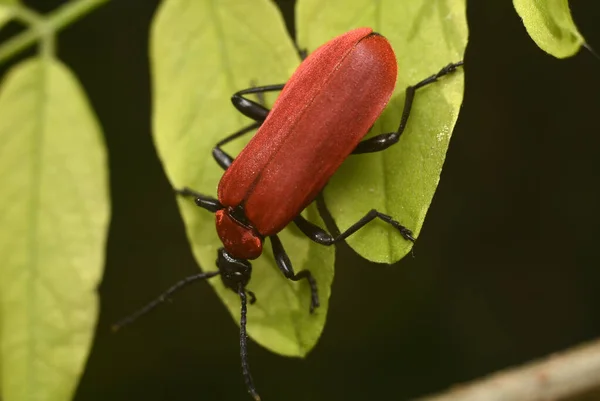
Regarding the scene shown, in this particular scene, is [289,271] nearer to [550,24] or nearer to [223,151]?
[223,151]

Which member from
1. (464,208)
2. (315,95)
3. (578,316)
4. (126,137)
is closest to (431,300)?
(464,208)

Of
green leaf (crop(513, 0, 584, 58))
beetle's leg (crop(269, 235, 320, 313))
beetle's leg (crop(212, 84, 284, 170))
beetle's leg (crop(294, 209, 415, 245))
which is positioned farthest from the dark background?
green leaf (crop(513, 0, 584, 58))

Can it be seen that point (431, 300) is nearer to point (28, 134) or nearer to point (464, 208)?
point (464, 208)

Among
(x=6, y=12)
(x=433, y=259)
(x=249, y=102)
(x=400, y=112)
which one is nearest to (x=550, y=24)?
(x=400, y=112)

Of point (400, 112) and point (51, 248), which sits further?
point (51, 248)

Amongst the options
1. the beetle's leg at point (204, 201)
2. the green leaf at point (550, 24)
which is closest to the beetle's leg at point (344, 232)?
the beetle's leg at point (204, 201)

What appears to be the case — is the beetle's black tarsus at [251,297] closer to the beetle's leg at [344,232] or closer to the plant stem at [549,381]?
the beetle's leg at [344,232]

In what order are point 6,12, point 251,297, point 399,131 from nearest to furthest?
point 399,131
point 251,297
point 6,12
